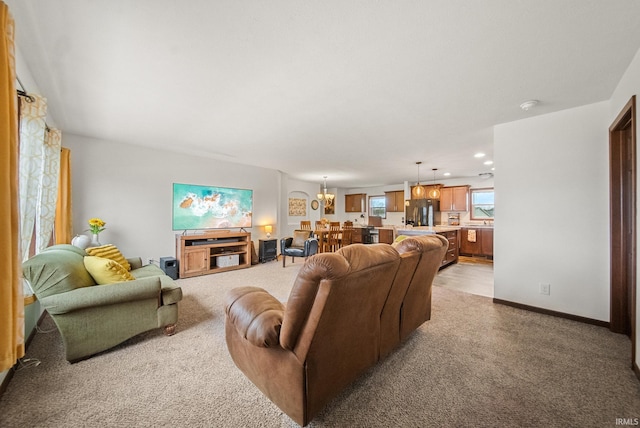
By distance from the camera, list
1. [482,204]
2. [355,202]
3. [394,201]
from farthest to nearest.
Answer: [355,202] < [394,201] < [482,204]

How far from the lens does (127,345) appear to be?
83.4 inches

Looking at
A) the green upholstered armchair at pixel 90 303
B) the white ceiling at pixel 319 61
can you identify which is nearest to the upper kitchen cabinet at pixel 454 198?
the white ceiling at pixel 319 61

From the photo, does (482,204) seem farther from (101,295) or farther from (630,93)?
(101,295)

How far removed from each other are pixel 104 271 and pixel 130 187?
2.52 m

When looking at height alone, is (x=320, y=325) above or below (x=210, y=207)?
below

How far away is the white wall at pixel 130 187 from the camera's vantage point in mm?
3676

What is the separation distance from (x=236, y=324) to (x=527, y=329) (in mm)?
2756

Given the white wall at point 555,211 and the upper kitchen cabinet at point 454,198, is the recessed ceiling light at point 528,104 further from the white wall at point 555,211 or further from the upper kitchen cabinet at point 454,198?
the upper kitchen cabinet at point 454,198

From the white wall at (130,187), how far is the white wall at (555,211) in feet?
16.7

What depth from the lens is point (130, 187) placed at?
4066mm

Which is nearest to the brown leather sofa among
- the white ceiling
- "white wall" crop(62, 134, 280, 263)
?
the white ceiling

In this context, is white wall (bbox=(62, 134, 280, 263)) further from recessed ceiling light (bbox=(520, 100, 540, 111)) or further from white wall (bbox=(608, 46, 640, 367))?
white wall (bbox=(608, 46, 640, 367))

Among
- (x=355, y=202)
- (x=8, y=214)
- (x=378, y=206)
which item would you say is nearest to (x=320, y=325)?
(x=8, y=214)

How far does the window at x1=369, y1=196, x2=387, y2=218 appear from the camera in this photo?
905 cm
